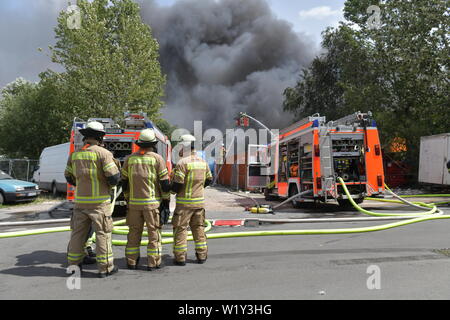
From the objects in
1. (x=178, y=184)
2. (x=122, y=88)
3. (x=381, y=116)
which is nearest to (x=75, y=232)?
(x=178, y=184)

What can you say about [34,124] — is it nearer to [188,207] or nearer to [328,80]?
[188,207]

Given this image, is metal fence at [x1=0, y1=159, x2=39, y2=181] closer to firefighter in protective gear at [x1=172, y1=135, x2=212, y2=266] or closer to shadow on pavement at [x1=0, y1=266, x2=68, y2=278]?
shadow on pavement at [x1=0, y1=266, x2=68, y2=278]

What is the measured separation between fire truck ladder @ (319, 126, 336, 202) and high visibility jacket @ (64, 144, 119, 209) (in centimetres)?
619

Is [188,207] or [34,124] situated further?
[34,124]

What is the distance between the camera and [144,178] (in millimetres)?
4234

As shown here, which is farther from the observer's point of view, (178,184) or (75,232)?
(178,184)

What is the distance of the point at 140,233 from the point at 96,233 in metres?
0.50

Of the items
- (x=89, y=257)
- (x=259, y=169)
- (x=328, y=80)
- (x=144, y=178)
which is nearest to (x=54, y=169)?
(x=259, y=169)

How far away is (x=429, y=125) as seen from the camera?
19.0 meters

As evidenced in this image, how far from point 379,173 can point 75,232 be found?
7.68 metres

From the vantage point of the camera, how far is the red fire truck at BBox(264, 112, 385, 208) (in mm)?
9055

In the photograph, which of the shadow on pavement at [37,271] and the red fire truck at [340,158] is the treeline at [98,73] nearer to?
the red fire truck at [340,158]

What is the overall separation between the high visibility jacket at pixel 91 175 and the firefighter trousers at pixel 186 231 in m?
0.90
